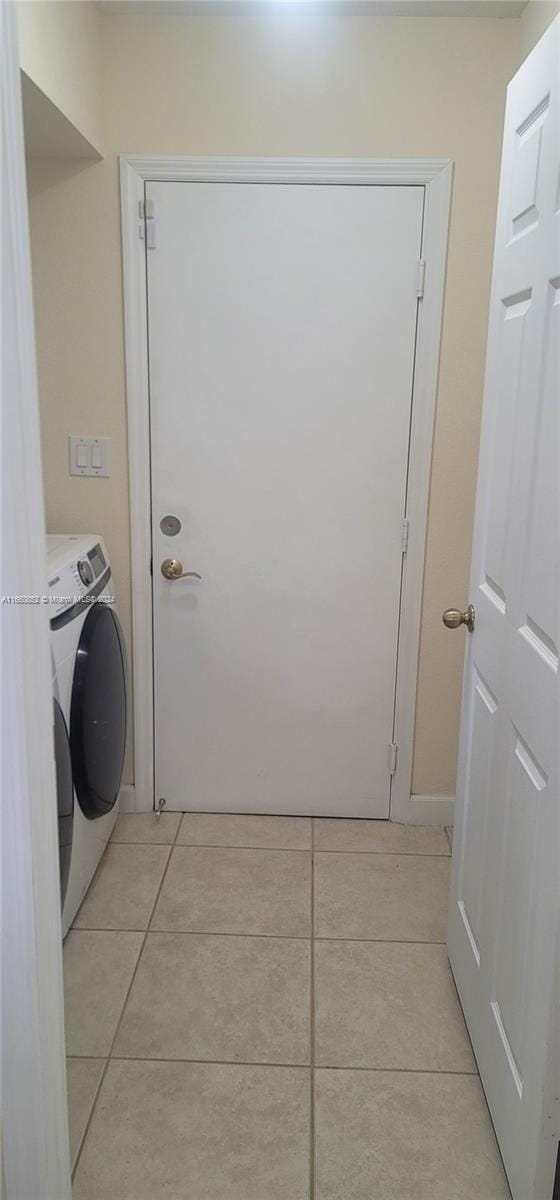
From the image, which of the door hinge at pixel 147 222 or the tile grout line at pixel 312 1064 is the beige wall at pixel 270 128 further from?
the tile grout line at pixel 312 1064

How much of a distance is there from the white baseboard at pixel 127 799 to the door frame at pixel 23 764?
1.63 meters

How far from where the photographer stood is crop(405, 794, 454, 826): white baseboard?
2.84 m

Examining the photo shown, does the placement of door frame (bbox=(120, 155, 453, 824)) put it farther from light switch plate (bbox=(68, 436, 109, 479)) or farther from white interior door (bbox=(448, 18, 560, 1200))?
white interior door (bbox=(448, 18, 560, 1200))

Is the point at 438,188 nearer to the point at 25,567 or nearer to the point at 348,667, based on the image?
the point at 348,667

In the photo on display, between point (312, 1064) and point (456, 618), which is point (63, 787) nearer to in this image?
point (312, 1064)

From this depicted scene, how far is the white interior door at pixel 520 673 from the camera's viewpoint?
1354 mm

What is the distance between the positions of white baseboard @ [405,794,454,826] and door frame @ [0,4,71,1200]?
177cm

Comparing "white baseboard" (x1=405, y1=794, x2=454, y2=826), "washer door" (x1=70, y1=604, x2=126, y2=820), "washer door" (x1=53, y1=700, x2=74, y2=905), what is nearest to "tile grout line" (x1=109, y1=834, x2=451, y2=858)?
"white baseboard" (x1=405, y1=794, x2=454, y2=826)

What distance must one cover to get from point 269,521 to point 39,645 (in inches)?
62.9

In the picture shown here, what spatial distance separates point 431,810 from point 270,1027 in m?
1.08

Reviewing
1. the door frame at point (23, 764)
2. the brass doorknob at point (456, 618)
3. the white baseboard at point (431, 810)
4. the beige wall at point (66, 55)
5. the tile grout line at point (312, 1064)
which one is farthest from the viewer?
the white baseboard at point (431, 810)

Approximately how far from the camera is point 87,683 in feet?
7.02

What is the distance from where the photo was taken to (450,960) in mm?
2131

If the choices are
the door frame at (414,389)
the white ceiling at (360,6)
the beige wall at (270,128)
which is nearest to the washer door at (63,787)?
the door frame at (414,389)
